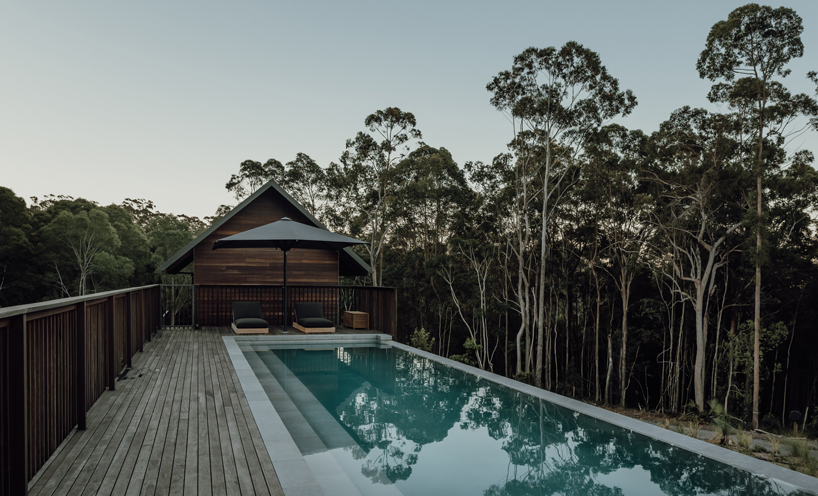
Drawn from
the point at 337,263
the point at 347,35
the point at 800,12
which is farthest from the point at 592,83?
the point at 337,263

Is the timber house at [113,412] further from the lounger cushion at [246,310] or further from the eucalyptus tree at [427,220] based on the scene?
the eucalyptus tree at [427,220]

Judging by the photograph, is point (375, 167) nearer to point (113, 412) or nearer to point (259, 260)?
point (259, 260)

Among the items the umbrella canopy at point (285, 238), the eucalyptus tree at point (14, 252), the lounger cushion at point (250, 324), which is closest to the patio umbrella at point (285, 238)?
the umbrella canopy at point (285, 238)

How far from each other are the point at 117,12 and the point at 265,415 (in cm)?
1399

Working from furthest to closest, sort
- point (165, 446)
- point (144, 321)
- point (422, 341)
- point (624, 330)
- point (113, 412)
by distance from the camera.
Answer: point (624, 330)
point (422, 341)
point (144, 321)
point (113, 412)
point (165, 446)

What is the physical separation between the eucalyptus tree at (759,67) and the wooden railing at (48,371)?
1709 centimetres

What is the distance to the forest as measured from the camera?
606 inches

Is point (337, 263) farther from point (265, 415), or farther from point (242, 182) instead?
point (242, 182)

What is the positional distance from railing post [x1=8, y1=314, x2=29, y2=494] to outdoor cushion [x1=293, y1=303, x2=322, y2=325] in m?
9.47

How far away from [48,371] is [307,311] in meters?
8.95

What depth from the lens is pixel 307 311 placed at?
12.1m

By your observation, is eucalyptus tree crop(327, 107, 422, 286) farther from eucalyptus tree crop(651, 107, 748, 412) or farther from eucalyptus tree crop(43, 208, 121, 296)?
eucalyptus tree crop(43, 208, 121, 296)

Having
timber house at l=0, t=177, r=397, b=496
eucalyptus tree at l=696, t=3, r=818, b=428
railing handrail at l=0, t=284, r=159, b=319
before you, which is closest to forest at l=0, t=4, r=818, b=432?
eucalyptus tree at l=696, t=3, r=818, b=428

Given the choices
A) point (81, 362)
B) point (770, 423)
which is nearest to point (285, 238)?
point (81, 362)
